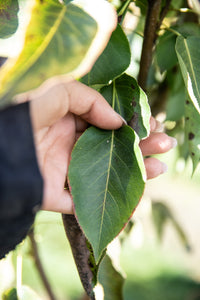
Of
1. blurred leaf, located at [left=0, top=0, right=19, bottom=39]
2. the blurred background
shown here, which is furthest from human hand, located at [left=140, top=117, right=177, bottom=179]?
the blurred background

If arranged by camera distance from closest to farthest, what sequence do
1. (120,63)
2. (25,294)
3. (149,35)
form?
1. (120,63)
2. (149,35)
3. (25,294)

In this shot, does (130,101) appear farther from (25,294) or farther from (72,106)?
(25,294)

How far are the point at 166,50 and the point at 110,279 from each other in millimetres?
356

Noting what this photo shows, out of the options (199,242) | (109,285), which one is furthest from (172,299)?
(109,285)

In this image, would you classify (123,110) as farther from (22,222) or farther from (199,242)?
(199,242)

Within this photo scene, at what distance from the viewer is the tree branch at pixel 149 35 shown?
0.51 m

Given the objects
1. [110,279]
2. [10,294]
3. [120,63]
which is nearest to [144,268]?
[10,294]

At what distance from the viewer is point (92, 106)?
460 mm

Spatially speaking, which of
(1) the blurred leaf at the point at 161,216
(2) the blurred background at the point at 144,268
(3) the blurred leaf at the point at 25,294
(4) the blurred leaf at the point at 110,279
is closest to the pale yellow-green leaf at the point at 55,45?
(4) the blurred leaf at the point at 110,279

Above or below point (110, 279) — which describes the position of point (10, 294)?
below

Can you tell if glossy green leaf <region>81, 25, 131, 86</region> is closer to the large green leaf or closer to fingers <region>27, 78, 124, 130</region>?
fingers <region>27, 78, 124, 130</region>

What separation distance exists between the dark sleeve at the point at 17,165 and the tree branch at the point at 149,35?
26 centimetres

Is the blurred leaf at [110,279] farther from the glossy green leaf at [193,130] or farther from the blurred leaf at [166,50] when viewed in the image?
the blurred leaf at [166,50]

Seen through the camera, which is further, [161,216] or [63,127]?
[161,216]
